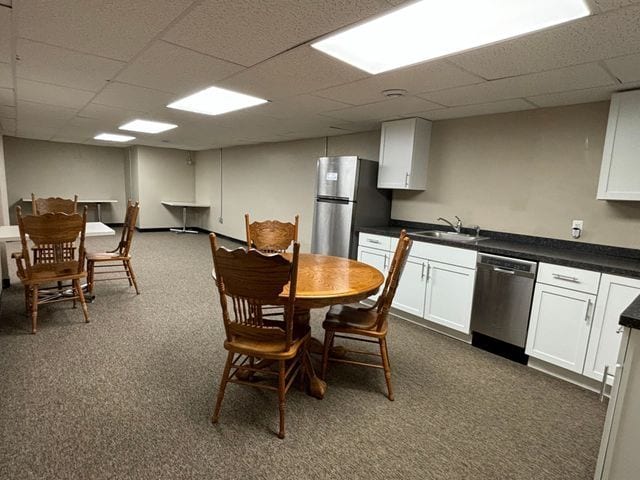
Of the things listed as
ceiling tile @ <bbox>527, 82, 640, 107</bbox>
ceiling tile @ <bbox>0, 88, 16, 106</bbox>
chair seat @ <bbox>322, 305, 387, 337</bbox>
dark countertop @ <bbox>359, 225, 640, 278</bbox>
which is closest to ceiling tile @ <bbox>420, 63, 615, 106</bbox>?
ceiling tile @ <bbox>527, 82, 640, 107</bbox>

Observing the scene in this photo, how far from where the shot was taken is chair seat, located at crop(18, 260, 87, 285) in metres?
2.95

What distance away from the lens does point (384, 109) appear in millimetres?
3494

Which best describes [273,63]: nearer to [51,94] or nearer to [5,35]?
[5,35]

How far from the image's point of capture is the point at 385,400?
7.24 ft

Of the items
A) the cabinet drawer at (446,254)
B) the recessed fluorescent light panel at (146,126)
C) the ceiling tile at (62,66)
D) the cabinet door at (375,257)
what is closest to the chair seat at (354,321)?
the cabinet drawer at (446,254)

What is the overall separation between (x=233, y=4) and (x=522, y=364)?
3.17m

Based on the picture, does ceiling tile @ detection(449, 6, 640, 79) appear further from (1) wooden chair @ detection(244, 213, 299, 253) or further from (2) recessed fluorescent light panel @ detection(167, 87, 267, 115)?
(2) recessed fluorescent light panel @ detection(167, 87, 267, 115)

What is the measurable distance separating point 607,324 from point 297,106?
3.14 metres

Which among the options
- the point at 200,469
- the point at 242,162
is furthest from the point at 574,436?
the point at 242,162

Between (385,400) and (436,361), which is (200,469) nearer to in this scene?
(385,400)

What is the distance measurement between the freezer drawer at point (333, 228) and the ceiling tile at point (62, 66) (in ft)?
8.29

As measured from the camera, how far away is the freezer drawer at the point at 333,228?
4.12 meters

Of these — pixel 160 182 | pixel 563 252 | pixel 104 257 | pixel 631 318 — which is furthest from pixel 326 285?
pixel 160 182

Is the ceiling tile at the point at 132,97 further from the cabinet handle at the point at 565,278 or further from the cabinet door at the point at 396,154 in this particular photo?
the cabinet handle at the point at 565,278
